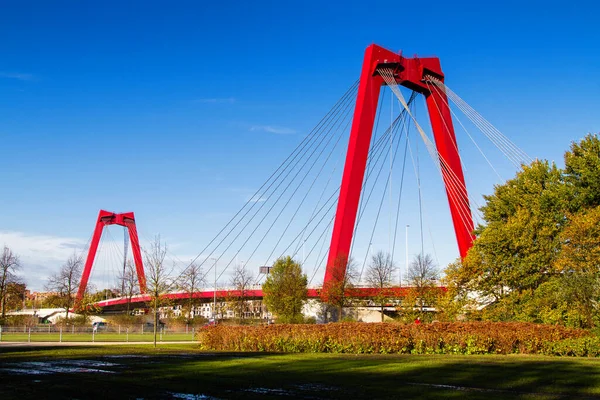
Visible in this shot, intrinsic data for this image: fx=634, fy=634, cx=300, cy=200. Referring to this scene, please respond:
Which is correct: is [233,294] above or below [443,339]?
above

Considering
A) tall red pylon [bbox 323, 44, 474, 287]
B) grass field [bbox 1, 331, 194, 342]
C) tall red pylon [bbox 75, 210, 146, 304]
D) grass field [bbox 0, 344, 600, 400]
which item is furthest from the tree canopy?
tall red pylon [bbox 75, 210, 146, 304]

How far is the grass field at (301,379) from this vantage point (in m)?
9.76

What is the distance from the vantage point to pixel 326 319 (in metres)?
42.6

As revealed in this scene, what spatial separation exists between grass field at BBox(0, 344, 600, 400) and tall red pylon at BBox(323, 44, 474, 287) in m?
19.0

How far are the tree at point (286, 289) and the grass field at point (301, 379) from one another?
2993 centimetres

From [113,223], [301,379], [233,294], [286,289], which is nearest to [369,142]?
[286,289]

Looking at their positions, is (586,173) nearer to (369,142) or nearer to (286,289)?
(369,142)

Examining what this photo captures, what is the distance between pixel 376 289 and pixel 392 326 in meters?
30.3

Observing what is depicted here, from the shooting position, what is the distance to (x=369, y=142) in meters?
36.3

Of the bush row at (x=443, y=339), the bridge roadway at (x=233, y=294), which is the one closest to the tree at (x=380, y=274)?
the bridge roadway at (x=233, y=294)

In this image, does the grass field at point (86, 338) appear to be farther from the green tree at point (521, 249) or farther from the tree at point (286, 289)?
the green tree at point (521, 249)

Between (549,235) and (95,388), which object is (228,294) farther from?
(95,388)

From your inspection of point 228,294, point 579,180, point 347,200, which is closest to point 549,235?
point 579,180

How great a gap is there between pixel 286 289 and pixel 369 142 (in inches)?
627
